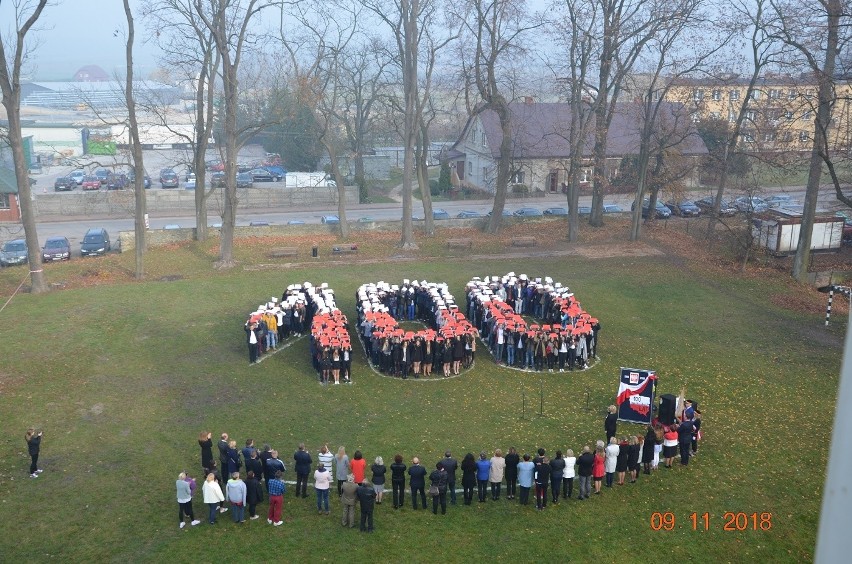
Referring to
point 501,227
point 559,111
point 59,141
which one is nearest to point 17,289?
point 501,227

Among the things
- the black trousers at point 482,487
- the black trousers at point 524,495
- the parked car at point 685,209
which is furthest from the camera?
the parked car at point 685,209

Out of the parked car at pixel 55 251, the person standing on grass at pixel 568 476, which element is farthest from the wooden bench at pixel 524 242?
the person standing on grass at pixel 568 476

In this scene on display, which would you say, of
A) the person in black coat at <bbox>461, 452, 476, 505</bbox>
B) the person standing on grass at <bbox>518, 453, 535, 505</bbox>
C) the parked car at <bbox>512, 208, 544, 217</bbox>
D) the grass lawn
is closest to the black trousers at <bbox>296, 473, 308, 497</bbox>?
the grass lawn

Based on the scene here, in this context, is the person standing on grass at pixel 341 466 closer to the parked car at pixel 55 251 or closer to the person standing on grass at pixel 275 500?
the person standing on grass at pixel 275 500

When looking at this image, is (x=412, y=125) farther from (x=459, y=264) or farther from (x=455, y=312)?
(x=455, y=312)

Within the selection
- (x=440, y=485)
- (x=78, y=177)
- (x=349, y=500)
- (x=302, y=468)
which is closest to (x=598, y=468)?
(x=440, y=485)

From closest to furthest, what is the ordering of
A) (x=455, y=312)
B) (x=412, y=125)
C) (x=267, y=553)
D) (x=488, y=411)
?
(x=267, y=553) → (x=488, y=411) → (x=455, y=312) → (x=412, y=125)

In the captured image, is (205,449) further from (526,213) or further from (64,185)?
(64,185)
